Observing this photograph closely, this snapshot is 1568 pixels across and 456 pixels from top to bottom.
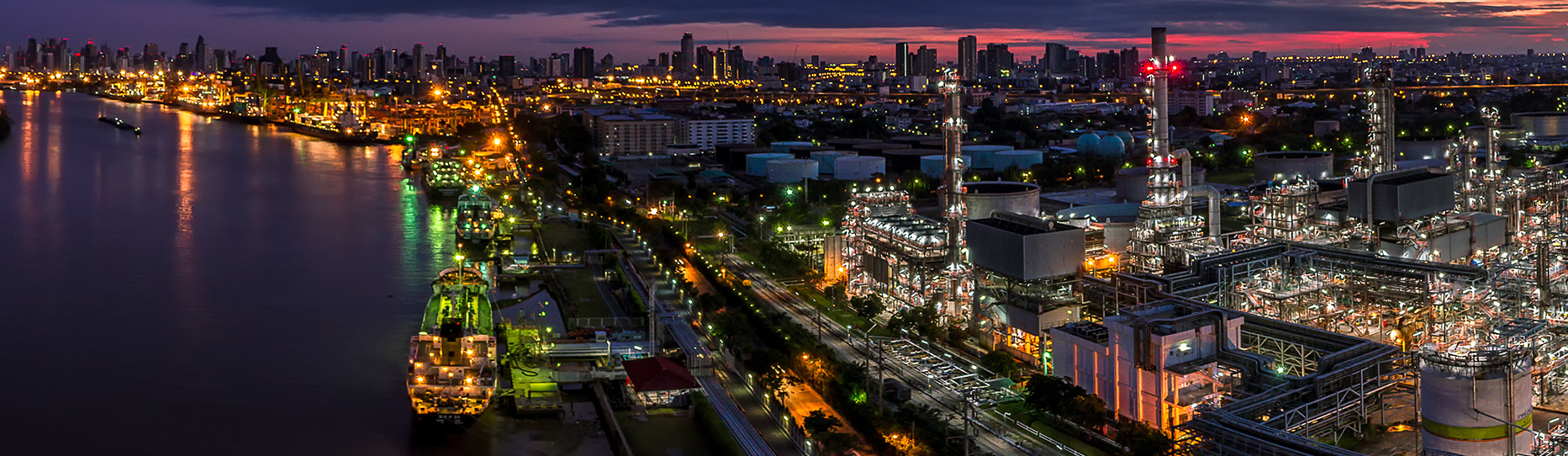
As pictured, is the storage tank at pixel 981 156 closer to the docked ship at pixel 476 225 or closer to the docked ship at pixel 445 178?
the docked ship at pixel 445 178

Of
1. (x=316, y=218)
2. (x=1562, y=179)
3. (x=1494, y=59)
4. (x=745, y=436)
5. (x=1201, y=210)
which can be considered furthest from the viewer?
(x=1494, y=59)

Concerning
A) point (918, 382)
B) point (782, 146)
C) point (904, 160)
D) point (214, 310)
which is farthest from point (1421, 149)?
point (214, 310)

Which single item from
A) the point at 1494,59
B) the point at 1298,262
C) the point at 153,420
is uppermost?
the point at 1494,59

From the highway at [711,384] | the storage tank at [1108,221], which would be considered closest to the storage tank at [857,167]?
the storage tank at [1108,221]

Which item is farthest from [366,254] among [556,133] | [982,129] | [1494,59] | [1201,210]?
[1494,59]

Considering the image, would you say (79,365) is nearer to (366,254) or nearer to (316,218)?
(366,254)

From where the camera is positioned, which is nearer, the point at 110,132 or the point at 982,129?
the point at 982,129

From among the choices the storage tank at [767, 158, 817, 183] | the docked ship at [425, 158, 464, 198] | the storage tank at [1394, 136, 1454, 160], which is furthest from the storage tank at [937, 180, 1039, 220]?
the docked ship at [425, 158, 464, 198]
